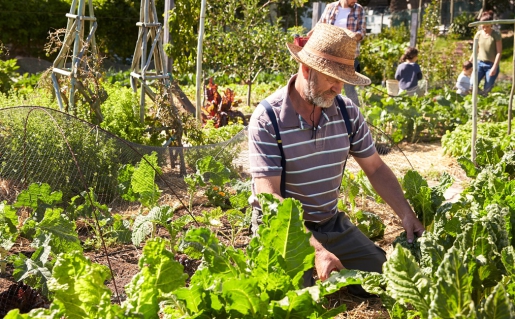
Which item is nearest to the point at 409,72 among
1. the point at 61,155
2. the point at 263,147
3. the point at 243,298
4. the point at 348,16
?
the point at 348,16

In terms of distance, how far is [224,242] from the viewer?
4.47 meters

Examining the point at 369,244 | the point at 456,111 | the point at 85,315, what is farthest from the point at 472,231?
the point at 456,111

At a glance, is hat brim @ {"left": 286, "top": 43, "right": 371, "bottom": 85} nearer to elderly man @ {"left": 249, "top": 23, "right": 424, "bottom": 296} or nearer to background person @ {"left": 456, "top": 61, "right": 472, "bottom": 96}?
elderly man @ {"left": 249, "top": 23, "right": 424, "bottom": 296}

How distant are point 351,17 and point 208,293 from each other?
5608mm

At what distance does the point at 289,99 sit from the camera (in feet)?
11.1

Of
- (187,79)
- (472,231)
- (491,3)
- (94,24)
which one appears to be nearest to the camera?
(472,231)

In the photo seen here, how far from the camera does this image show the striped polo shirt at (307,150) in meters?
3.32

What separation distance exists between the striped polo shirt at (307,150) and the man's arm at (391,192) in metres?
0.08

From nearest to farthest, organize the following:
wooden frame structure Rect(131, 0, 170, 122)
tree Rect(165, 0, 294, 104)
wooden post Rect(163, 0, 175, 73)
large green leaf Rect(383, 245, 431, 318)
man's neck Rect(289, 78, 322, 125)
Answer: large green leaf Rect(383, 245, 431, 318) → man's neck Rect(289, 78, 322, 125) → wooden frame structure Rect(131, 0, 170, 122) → wooden post Rect(163, 0, 175, 73) → tree Rect(165, 0, 294, 104)

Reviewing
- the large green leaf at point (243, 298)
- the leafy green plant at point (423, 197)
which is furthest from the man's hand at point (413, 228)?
the large green leaf at point (243, 298)

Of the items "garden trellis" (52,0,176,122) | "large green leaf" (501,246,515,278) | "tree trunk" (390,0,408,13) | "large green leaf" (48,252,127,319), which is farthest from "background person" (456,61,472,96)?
"tree trunk" (390,0,408,13)

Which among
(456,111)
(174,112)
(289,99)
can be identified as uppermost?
(289,99)

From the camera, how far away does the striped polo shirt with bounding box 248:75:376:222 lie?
332cm

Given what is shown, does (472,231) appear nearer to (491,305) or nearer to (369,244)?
(491,305)
